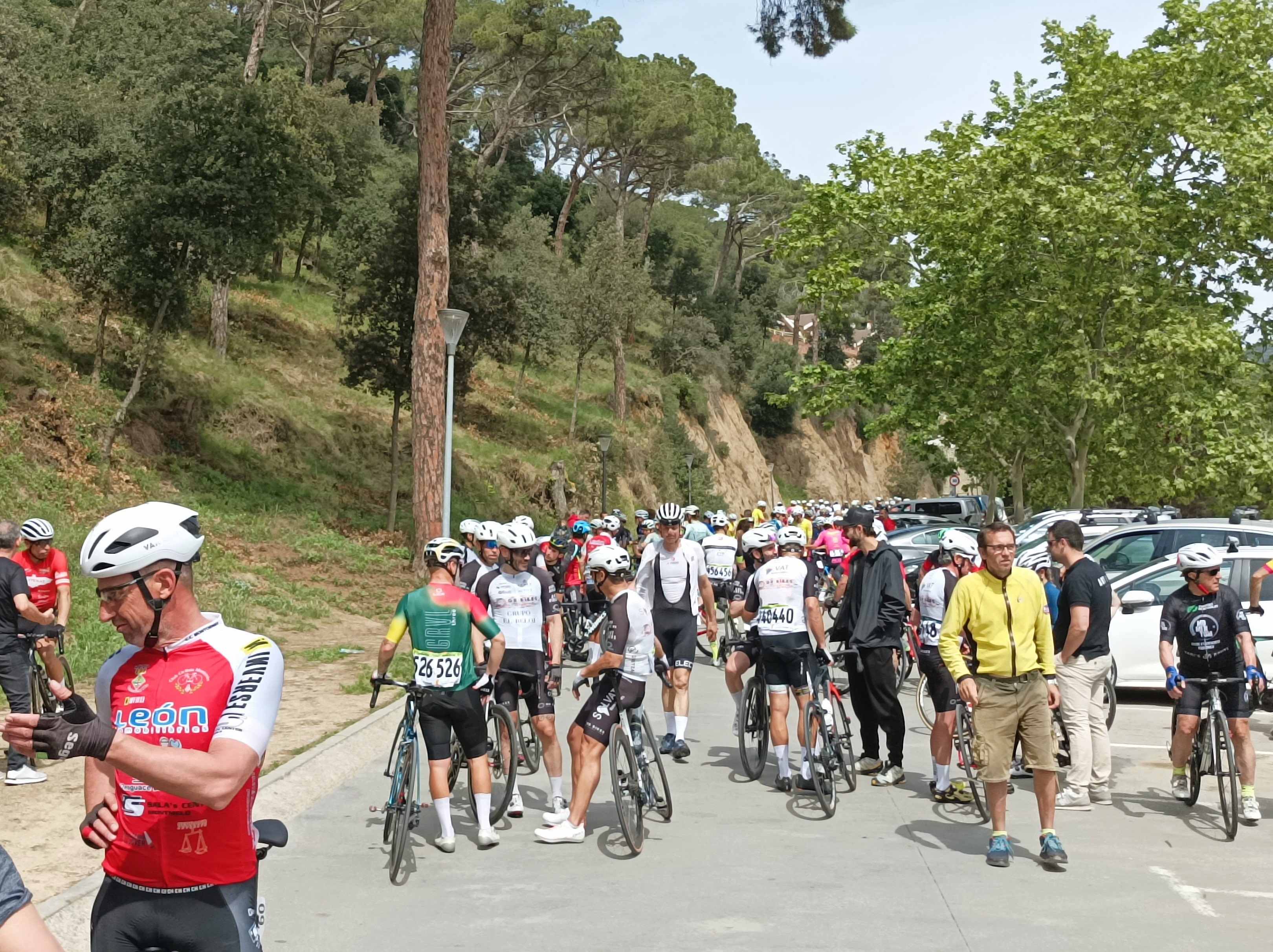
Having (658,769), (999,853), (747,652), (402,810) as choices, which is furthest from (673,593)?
(402,810)

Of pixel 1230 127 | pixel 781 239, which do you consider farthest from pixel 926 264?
pixel 1230 127

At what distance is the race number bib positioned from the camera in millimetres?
7703

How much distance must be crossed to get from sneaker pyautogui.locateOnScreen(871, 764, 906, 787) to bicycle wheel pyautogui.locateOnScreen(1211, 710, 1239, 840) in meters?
2.25

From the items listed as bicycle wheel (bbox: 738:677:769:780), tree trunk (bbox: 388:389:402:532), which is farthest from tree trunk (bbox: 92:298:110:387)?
bicycle wheel (bbox: 738:677:769:780)

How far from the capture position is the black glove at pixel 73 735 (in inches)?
101

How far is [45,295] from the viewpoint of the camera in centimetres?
2898

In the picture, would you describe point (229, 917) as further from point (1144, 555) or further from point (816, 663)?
point (1144, 555)

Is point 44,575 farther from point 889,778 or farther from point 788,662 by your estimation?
point 889,778

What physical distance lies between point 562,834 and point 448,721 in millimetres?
1013

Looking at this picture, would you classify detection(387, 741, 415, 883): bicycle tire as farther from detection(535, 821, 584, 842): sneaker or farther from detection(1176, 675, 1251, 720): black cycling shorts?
detection(1176, 675, 1251, 720): black cycling shorts

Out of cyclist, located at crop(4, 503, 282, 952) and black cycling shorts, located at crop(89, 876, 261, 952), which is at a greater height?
cyclist, located at crop(4, 503, 282, 952)

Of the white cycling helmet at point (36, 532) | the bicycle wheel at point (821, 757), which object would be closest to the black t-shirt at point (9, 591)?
the white cycling helmet at point (36, 532)

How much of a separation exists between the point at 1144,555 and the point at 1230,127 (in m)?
16.8

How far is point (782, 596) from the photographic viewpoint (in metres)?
9.61
